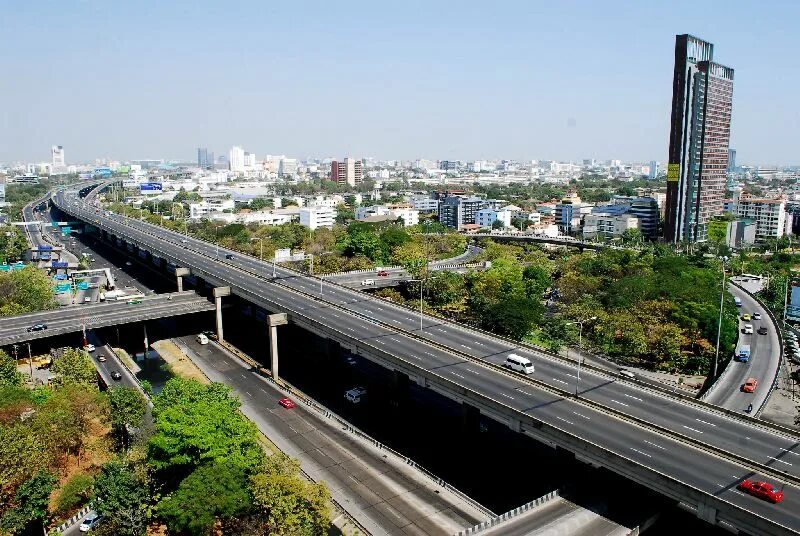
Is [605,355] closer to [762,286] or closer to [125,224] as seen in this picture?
[762,286]

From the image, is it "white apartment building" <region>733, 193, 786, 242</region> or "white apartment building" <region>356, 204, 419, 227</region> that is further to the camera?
"white apartment building" <region>356, 204, 419, 227</region>

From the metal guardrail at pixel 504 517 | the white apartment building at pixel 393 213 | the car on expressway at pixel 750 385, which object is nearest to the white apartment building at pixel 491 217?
the white apartment building at pixel 393 213

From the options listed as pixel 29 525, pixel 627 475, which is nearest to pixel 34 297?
pixel 29 525

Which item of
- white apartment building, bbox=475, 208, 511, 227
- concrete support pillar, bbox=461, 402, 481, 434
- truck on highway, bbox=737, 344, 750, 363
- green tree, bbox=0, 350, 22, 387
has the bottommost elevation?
concrete support pillar, bbox=461, 402, 481, 434

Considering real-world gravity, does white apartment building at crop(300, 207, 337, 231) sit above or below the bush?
above

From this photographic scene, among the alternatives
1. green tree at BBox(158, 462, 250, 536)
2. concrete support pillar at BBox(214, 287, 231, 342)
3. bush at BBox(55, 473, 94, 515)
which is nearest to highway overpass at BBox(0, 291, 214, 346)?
concrete support pillar at BBox(214, 287, 231, 342)

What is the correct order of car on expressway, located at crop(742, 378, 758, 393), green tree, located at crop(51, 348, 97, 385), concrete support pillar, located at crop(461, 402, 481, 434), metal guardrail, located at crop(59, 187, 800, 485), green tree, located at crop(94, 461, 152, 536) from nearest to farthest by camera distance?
metal guardrail, located at crop(59, 187, 800, 485), green tree, located at crop(94, 461, 152, 536), concrete support pillar, located at crop(461, 402, 481, 434), car on expressway, located at crop(742, 378, 758, 393), green tree, located at crop(51, 348, 97, 385)

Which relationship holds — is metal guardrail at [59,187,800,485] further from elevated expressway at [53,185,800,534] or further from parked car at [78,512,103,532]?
parked car at [78,512,103,532]
